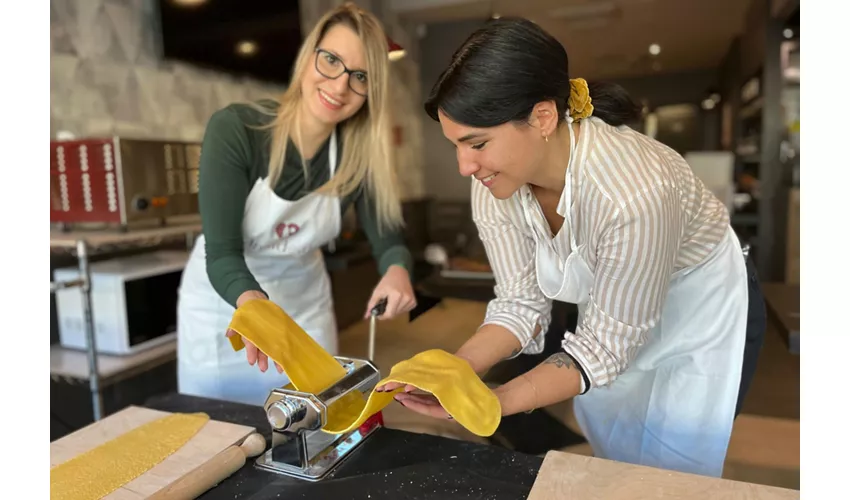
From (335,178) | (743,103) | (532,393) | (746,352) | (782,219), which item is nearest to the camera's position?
(532,393)

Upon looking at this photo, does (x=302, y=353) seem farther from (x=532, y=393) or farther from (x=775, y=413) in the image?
(x=775, y=413)

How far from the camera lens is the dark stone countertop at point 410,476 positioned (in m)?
0.66

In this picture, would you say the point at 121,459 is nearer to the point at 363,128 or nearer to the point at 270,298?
the point at 270,298

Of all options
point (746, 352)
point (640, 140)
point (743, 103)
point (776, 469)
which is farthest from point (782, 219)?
point (640, 140)

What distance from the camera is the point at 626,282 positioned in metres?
0.71

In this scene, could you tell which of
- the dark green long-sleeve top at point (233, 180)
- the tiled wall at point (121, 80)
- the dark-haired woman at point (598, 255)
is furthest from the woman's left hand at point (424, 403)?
the tiled wall at point (121, 80)

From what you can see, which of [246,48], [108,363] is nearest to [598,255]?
[108,363]

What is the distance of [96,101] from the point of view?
5.83 ft

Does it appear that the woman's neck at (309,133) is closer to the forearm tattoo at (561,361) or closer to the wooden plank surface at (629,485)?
the forearm tattoo at (561,361)

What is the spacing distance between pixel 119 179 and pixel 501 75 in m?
1.23

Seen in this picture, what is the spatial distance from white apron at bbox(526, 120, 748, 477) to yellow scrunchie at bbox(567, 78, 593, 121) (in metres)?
0.19

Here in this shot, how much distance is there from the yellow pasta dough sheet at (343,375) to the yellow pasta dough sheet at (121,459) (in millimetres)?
142

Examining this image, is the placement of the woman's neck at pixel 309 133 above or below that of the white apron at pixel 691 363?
above
